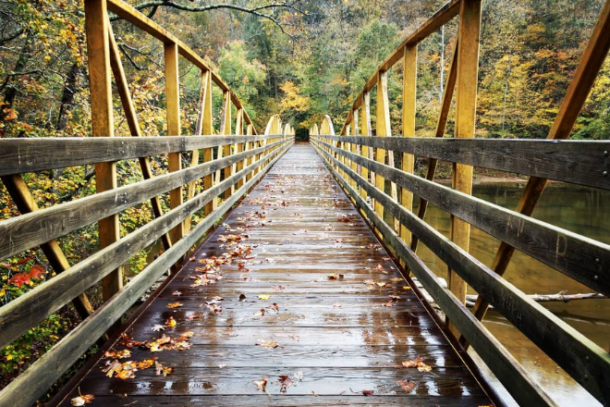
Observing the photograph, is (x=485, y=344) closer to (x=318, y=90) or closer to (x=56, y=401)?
(x=56, y=401)

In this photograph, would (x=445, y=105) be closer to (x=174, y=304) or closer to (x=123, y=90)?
(x=123, y=90)

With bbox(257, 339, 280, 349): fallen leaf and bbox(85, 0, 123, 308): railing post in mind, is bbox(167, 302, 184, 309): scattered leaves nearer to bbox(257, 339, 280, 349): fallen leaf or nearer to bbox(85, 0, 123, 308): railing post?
bbox(85, 0, 123, 308): railing post

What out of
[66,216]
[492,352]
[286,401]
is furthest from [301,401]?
[66,216]

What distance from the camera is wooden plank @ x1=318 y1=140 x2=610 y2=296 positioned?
1106 mm

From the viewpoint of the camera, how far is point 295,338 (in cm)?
237

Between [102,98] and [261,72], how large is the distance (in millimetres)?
39504

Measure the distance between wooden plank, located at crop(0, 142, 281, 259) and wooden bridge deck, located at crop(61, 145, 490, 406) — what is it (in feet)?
2.52

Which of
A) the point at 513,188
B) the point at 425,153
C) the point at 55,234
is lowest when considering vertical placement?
the point at 513,188

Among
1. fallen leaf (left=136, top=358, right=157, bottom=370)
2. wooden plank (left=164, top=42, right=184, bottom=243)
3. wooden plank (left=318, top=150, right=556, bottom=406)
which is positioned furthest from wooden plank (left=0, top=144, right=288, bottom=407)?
wooden plank (left=318, top=150, right=556, bottom=406)

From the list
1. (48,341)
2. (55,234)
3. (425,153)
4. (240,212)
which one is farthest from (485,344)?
(48,341)

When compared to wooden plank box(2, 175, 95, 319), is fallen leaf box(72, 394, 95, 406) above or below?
below

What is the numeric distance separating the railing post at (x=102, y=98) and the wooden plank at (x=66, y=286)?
14cm

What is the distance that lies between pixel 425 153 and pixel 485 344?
1.41m

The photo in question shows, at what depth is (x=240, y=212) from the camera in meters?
6.15
